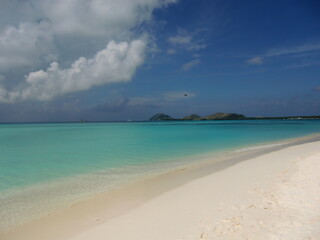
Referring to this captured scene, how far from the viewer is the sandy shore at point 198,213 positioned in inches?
172

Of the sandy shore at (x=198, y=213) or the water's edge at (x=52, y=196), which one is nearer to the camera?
the sandy shore at (x=198, y=213)

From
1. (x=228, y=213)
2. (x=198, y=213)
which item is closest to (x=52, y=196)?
(x=198, y=213)

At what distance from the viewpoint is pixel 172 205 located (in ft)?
19.8

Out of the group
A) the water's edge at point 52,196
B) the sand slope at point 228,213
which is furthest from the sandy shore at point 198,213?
the water's edge at point 52,196

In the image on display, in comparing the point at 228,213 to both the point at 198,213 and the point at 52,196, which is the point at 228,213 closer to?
the point at 198,213

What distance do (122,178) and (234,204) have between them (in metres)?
5.10

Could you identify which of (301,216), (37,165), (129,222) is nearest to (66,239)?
(129,222)

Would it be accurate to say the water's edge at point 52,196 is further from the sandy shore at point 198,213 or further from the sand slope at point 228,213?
the sand slope at point 228,213

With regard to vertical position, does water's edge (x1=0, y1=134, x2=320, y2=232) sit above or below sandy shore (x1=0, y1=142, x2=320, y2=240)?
below

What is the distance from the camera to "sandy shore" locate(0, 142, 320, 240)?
14.4ft

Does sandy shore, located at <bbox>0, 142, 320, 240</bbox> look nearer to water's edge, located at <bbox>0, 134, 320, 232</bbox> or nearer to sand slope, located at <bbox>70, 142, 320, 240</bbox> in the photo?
sand slope, located at <bbox>70, 142, 320, 240</bbox>

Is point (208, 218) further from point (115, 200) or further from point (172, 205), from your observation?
point (115, 200)

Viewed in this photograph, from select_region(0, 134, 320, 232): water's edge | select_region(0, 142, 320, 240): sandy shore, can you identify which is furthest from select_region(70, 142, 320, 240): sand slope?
select_region(0, 134, 320, 232): water's edge

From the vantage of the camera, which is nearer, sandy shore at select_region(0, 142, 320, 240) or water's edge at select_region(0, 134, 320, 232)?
sandy shore at select_region(0, 142, 320, 240)
